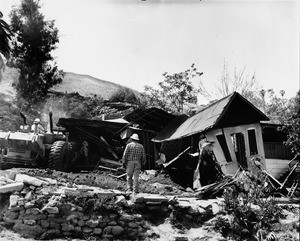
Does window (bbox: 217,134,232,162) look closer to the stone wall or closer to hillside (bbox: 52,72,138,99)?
the stone wall

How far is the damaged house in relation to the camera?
14.0 metres

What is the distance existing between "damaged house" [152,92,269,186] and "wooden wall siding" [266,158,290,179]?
3.68 m

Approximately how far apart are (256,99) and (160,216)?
2711 cm

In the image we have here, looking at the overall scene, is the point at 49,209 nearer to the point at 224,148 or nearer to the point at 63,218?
the point at 63,218

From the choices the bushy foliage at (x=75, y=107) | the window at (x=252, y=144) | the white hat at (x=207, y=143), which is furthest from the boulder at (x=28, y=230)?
the bushy foliage at (x=75, y=107)

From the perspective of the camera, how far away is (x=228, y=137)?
46.6 ft

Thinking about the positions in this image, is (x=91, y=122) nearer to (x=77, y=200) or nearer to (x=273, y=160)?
(x=77, y=200)

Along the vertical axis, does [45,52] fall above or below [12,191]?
above

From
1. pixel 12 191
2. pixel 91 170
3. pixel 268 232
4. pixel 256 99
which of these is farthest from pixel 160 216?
pixel 256 99

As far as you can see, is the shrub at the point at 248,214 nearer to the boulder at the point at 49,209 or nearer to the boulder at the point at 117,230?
the boulder at the point at 117,230

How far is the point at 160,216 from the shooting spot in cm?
920

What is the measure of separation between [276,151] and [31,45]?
72.6ft

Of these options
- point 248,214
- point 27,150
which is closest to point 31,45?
point 27,150

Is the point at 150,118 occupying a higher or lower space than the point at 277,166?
higher
